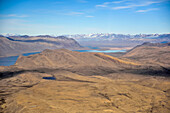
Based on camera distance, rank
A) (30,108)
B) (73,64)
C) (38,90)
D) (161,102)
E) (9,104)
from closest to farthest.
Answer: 1. (30,108)
2. (9,104)
3. (161,102)
4. (38,90)
5. (73,64)

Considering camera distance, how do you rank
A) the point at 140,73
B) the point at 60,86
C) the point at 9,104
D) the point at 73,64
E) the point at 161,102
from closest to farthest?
the point at 9,104 → the point at 161,102 → the point at 60,86 → the point at 140,73 → the point at 73,64

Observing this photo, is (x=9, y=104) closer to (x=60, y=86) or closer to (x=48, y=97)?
(x=48, y=97)

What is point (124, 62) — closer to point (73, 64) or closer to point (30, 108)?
point (73, 64)

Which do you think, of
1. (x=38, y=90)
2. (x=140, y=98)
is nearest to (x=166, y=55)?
(x=140, y=98)

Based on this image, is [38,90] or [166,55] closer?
[38,90]

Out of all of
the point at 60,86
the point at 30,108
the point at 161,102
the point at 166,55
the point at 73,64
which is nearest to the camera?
the point at 30,108

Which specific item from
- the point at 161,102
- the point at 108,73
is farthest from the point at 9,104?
the point at 108,73
